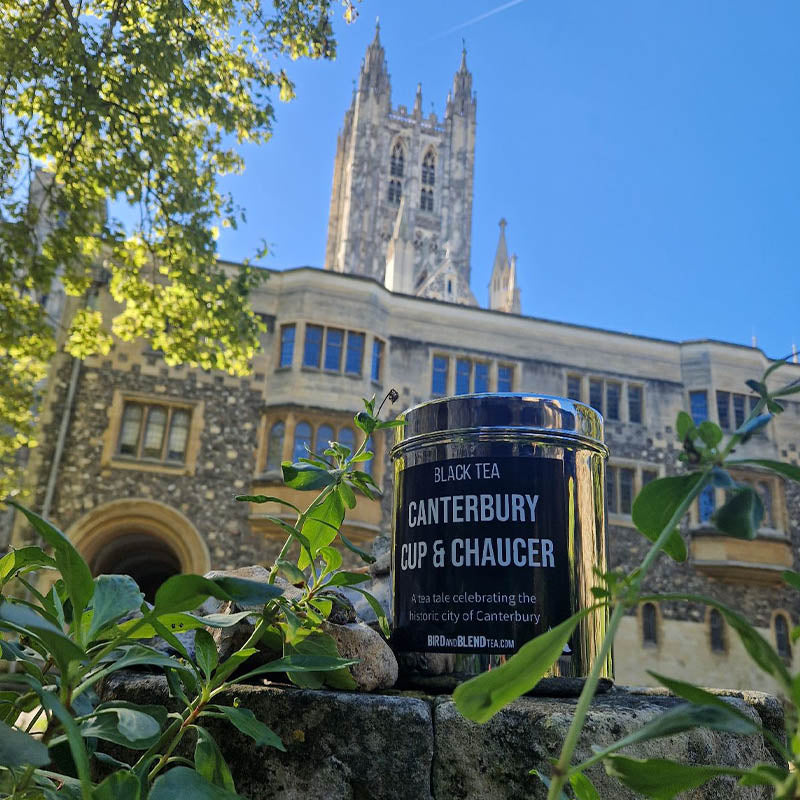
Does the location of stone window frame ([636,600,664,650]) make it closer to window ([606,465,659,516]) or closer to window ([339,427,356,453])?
window ([606,465,659,516])

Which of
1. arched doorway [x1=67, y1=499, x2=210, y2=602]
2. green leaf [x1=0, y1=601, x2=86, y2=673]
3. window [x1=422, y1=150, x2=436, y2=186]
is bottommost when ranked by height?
green leaf [x1=0, y1=601, x2=86, y2=673]

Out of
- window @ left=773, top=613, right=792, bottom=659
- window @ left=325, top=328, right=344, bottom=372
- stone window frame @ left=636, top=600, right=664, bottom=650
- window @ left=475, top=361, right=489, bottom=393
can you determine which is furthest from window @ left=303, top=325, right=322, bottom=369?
window @ left=773, top=613, right=792, bottom=659

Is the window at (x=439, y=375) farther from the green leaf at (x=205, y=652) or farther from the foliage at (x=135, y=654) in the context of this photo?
the green leaf at (x=205, y=652)

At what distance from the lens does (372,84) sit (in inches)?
2144

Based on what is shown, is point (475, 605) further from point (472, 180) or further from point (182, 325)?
point (472, 180)

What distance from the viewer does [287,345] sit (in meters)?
14.9

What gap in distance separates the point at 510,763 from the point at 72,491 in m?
13.3

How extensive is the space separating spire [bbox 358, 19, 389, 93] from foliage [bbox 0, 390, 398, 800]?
190 ft

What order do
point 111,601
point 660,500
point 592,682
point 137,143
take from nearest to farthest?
point 592,682 → point 660,500 → point 111,601 → point 137,143

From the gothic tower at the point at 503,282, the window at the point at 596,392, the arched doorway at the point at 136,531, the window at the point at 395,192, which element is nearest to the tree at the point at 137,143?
the arched doorway at the point at 136,531

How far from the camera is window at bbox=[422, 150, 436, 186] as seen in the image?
54.7 m

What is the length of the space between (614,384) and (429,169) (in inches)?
1641

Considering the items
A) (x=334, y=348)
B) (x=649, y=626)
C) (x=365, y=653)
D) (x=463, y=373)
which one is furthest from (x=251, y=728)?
(x=649, y=626)

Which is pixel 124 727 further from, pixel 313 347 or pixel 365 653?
pixel 313 347
